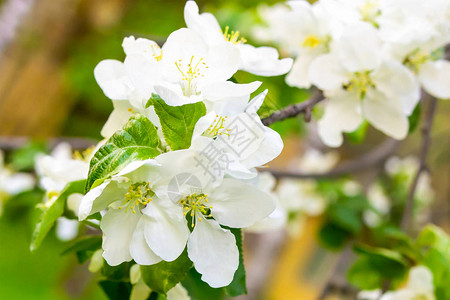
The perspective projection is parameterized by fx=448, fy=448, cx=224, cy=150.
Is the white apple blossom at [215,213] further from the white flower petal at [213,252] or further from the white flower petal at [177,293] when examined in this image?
the white flower petal at [177,293]

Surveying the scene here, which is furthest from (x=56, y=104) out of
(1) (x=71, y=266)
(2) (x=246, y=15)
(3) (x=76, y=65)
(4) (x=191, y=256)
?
(4) (x=191, y=256)

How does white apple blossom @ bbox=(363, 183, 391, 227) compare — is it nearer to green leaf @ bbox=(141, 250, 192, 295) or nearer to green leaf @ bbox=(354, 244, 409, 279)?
green leaf @ bbox=(354, 244, 409, 279)

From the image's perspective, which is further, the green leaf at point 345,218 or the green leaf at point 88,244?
the green leaf at point 345,218

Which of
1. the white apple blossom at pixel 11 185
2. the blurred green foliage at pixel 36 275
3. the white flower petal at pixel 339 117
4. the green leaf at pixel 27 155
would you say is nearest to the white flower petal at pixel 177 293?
the white flower petal at pixel 339 117

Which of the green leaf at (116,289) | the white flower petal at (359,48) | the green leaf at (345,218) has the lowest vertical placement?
the green leaf at (345,218)

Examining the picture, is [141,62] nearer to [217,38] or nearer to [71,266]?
[217,38]

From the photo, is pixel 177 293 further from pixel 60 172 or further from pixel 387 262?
pixel 387 262

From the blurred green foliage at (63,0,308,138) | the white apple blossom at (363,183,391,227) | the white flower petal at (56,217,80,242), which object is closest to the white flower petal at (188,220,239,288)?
the white flower petal at (56,217,80,242)
